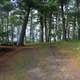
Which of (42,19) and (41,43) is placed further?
(42,19)

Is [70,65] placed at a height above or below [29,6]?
below

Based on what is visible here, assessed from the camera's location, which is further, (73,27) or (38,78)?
(73,27)

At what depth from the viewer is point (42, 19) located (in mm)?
32844

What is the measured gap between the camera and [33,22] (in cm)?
3825

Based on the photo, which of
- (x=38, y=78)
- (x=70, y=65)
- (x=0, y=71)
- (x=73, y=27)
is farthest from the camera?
(x=73, y=27)

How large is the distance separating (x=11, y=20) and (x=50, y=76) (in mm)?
27564

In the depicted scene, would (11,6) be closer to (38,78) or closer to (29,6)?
(29,6)

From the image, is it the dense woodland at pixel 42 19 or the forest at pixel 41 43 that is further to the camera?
the dense woodland at pixel 42 19

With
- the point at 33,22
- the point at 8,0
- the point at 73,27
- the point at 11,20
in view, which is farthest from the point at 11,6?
the point at 73,27

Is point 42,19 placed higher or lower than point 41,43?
higher

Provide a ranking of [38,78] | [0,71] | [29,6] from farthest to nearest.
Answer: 1. [29,6]
2. [0,71]
3. [38,78]

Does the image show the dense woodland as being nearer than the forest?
No

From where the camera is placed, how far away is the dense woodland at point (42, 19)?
84.4ft

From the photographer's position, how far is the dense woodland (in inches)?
1013
